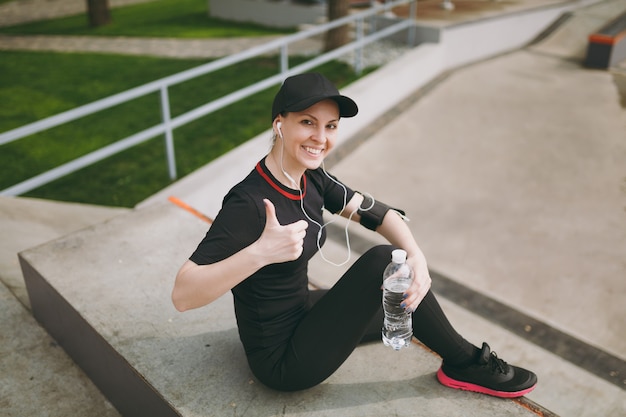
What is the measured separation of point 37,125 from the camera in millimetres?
4180

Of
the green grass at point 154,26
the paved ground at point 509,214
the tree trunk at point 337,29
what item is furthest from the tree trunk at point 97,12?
the paved ground at point 509,214

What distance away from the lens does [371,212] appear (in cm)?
268

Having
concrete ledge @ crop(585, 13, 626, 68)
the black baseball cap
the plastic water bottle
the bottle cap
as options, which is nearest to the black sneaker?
the plastic water bottle

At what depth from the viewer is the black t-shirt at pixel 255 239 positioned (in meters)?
2.09

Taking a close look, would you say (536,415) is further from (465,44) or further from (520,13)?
(520,13)

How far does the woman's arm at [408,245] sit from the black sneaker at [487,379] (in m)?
0.44

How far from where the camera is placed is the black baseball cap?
212cm

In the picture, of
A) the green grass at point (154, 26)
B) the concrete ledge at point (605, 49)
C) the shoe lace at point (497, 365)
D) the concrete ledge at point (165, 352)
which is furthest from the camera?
the green grass at point (154, 26)

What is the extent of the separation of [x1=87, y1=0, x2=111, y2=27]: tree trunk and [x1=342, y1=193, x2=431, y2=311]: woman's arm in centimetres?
1343

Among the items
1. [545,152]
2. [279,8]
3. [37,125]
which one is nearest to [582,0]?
[279,8]

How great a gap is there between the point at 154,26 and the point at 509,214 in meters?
11.5

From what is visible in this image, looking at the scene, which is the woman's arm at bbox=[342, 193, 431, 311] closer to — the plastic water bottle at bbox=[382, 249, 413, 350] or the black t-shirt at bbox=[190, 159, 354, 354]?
the plastic water bottle at bbox=[382, 249, 413, 350]

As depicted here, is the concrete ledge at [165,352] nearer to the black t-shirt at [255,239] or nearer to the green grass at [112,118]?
the black t-shirt at [255,239]

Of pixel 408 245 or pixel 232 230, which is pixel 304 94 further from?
pixel 408 245
